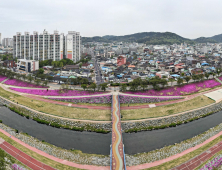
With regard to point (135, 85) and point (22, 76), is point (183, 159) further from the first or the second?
point (22, 76)

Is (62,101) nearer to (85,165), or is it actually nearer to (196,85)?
(85,165)

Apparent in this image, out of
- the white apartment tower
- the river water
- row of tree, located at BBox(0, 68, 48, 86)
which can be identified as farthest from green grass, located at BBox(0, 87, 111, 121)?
the white apartment tower

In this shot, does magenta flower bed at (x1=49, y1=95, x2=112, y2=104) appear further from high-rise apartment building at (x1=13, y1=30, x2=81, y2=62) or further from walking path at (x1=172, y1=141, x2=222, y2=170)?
high-rise apartment building at (x1=13, y1=30, x2=81, y2=62)

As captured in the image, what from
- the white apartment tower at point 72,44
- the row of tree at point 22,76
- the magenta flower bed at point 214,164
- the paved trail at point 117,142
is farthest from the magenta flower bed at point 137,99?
the white apartment tower at point 72,44

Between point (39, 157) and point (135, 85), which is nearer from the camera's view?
point (39, 157)

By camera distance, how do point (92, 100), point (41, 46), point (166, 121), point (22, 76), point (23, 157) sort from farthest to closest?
point (41, 46)
point (22, 76)
point (92, 100)
point (166, 121)
point (23, 157)

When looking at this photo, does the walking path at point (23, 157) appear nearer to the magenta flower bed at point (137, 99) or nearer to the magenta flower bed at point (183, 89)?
the magenta flower bed at point (137, 99)

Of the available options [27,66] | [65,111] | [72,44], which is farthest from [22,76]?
[72,44]
